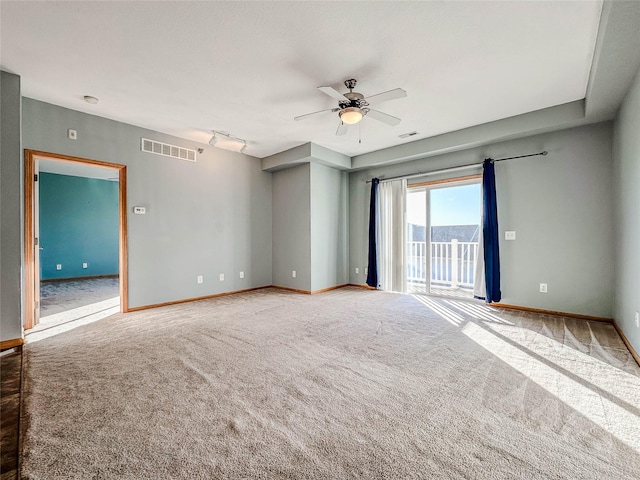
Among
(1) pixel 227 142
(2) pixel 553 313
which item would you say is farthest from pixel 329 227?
(2) pixel 553 313

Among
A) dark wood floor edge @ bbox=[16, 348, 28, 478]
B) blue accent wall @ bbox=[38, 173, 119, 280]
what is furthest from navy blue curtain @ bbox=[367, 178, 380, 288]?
blue accent wall @ bbox=[38, 173, 119, 280]

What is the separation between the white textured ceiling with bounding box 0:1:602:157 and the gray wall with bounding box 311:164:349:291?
2.00 m

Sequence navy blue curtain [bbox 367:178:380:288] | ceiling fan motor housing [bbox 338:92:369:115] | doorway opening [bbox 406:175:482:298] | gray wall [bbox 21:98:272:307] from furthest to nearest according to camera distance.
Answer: navy blue curtain [bbox 367:178:380:288], doorway opening [bbox 406:175:482:298], gray wall [bbox 21:98:272:307], ceiling fan motor housing [bbox 338:92:369:115]

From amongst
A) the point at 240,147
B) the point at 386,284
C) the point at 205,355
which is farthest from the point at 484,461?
the point at 240,147

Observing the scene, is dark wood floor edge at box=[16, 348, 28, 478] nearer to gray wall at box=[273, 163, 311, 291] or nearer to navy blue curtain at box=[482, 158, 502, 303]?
gray wall at box=[273, 163, 311, 291]

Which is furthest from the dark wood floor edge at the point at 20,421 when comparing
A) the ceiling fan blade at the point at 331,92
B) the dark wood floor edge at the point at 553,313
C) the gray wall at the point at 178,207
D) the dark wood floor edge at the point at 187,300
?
the dark wood floor edge at the point at 553,313

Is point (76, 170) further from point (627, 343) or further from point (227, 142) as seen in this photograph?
point (627, 343)

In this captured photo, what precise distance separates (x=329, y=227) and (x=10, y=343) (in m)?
4.56

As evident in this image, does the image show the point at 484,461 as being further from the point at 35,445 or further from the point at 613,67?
the point at 613,67

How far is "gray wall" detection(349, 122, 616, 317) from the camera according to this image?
3.58 metres

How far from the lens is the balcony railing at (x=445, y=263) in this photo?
5.57 meters

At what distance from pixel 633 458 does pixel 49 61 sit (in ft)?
16.2

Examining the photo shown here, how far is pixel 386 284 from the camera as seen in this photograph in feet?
18.5

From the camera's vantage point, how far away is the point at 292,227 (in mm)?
5750
